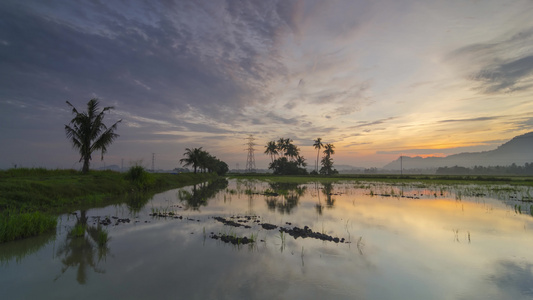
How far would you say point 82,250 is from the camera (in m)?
8.21

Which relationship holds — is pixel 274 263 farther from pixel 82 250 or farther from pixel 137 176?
pixel 137 176

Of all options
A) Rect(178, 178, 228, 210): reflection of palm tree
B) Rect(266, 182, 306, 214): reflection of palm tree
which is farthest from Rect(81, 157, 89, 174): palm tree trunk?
Rect(266, 182, 306, 214): reflection of palm tree

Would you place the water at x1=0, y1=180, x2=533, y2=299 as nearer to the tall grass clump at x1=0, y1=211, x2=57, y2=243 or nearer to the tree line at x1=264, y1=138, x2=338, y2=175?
the tall grass clump at x1=0, y1=211, x2=57, y2=243

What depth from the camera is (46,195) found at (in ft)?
49.8

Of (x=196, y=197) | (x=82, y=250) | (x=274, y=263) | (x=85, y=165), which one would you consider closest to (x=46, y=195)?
(x=82, y=250)

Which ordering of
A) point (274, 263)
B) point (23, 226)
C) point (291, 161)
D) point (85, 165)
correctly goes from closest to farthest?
point (274, 263), point (23, 226), point (85, 165), point (291, 161)

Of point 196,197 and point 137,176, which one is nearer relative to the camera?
point 196,197

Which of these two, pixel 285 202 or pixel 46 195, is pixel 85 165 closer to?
pixel 46 195

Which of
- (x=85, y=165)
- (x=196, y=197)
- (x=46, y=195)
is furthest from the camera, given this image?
(x=85, y=165)

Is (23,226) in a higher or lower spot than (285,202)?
higher

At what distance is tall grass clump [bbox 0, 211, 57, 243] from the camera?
8.60 m

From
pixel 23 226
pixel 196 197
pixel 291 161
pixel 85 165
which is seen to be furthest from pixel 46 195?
pixel 291 161

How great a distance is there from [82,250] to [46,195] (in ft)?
33.4

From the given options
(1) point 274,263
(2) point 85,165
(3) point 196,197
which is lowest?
(3) point 196,197
